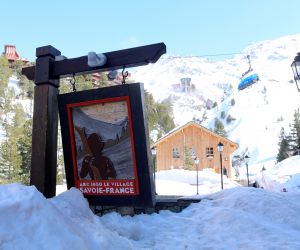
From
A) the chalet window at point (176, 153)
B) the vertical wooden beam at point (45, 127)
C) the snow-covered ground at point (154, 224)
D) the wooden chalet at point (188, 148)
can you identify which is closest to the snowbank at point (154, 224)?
the snow-covered ground at point (154, 224)

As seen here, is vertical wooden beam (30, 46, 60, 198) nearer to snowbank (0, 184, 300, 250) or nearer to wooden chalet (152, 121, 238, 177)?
snowbank (0, 184, 300, 250)

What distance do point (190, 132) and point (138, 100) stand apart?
4141 cm

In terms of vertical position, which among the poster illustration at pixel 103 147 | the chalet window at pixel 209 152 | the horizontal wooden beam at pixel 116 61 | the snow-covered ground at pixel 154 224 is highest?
the horizontal wooden beam at pixel 116 61

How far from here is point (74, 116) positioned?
626 cm

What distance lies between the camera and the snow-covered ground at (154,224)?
371 centimetres

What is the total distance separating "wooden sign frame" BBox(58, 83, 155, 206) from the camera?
18.7ft

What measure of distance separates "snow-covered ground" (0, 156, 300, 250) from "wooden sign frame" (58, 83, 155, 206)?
0.40 m

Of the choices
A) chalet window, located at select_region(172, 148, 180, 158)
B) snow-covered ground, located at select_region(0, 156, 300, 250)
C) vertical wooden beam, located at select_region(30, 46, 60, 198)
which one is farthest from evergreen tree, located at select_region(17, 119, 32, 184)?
snow-covered ground, located at select_region(0, 156, 300, 250)

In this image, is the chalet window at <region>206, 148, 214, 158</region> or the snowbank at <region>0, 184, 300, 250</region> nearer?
the snowbank at <region>0, 184, 300, 250</region>

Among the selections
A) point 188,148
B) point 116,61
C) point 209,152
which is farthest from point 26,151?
point 116,61

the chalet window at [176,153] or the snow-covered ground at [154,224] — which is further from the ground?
the snow-covered ground at [154,224]

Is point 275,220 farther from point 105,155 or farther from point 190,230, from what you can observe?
point 105,155

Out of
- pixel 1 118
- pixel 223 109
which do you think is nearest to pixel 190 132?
pixel 1 118

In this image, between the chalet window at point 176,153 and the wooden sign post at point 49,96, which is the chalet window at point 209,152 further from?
the wooden sign post at point 49,96
